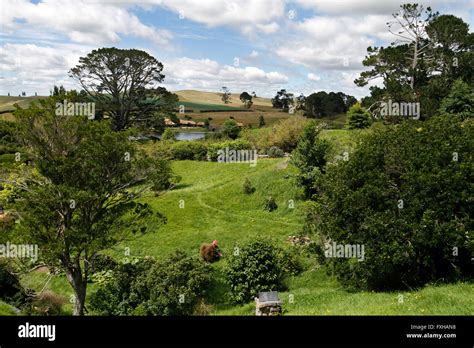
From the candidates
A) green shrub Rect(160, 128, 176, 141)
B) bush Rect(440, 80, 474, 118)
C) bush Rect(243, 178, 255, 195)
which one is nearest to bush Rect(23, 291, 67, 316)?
bush Rect(243, 178, 255, 195)

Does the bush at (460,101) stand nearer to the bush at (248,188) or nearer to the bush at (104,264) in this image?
the bush at (248,188)

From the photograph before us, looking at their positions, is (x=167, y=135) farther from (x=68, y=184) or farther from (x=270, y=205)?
(x=68, y=184)

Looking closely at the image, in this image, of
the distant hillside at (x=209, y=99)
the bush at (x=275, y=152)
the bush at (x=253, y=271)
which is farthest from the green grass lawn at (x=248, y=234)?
the distant hillside at (x=209, y=99)

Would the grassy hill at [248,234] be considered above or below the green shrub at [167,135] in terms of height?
below

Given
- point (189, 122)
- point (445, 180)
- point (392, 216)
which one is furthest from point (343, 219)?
point (189, 122)

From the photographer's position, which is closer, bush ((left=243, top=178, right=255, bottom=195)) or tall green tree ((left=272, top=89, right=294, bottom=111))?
bush ((left=243, top=178, right=255, bottom=195))

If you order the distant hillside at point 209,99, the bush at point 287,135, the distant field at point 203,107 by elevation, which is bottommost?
the bush at point 287,135

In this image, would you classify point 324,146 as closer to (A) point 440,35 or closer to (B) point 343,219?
(B) point 343,219

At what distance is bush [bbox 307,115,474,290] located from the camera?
16062 millimetres

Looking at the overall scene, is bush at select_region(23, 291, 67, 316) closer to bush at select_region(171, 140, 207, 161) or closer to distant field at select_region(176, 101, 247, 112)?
bush at select_region(171, 140, 207, 161)

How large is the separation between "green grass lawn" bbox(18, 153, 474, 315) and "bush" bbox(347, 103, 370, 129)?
1502 mm

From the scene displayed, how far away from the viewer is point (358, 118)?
139ft

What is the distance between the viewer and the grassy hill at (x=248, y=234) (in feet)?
41.9
